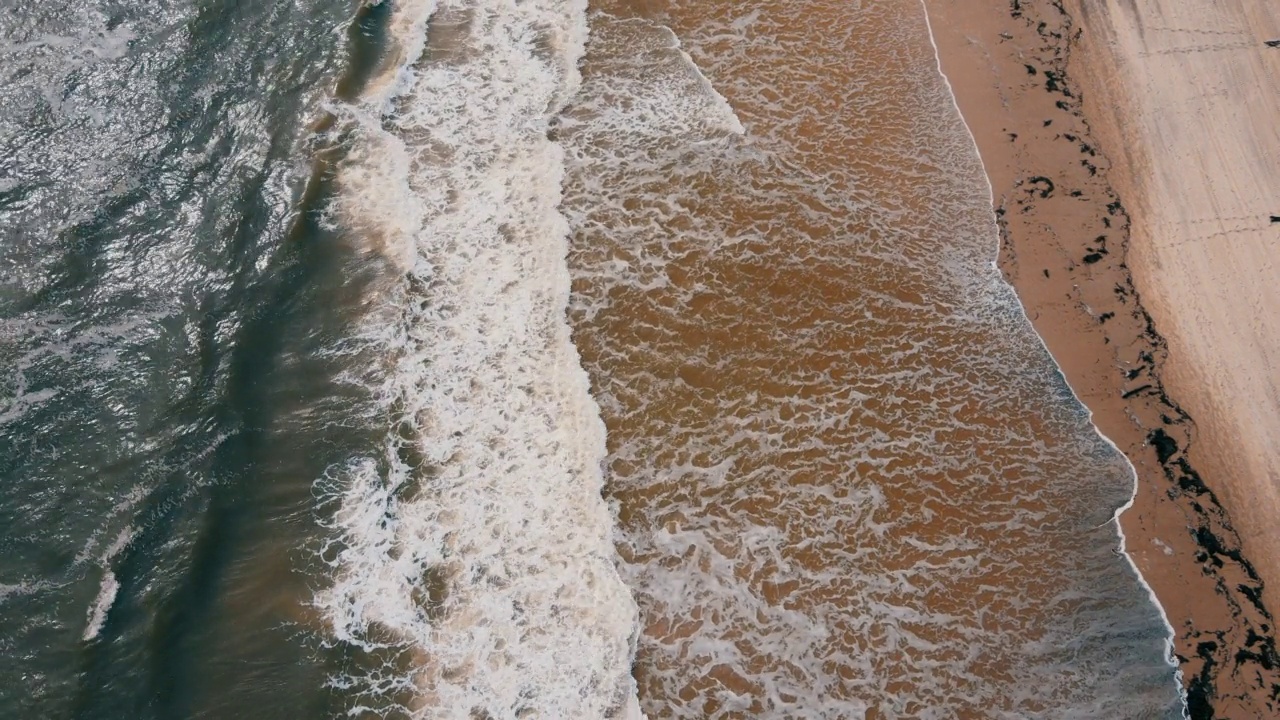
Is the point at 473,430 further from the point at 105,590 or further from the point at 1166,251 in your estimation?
the point at 1166,251

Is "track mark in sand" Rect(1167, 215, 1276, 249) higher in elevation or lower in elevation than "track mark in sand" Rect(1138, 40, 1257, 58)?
lower

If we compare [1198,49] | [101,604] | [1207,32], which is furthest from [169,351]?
[1207,32]

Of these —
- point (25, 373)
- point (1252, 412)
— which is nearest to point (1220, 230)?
point (1252, 412)

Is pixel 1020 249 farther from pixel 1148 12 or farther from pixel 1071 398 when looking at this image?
pixel 1148 12

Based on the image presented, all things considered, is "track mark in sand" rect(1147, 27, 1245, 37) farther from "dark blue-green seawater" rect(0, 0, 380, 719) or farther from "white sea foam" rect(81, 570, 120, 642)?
"white sea foam" rect(81, 570, 120, 642)

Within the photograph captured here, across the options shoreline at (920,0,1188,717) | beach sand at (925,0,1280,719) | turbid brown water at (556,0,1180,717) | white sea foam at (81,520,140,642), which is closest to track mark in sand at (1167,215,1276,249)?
beach sand at (925,0,1280,719)

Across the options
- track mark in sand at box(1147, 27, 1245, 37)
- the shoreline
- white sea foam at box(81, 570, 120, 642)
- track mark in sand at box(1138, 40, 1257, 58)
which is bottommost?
white sea foam at box(81, 570, 120, 642)
